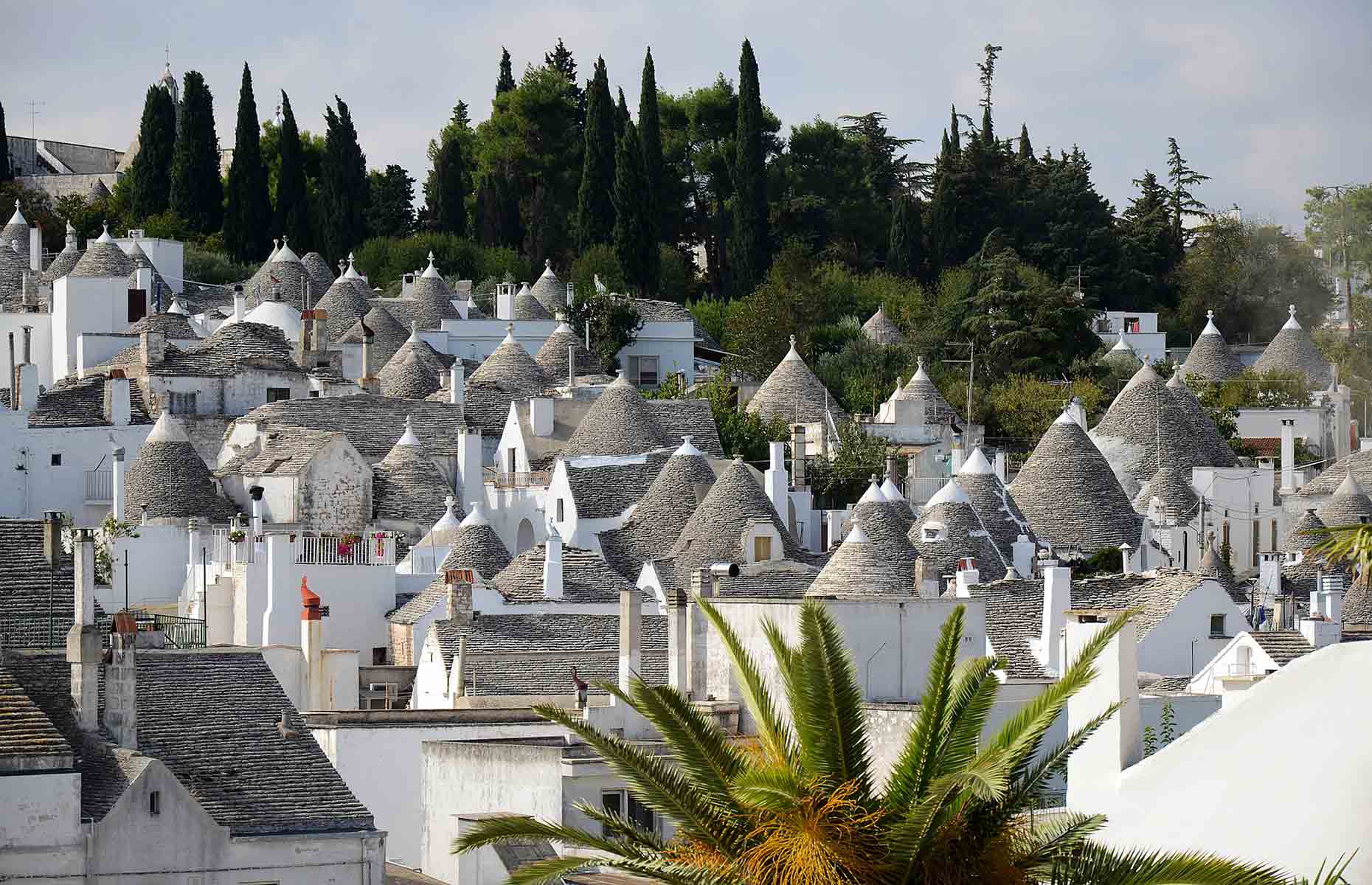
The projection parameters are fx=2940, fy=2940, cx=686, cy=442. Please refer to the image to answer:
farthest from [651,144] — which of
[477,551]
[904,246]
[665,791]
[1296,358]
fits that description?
[665,791]

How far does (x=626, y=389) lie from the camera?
190 ft

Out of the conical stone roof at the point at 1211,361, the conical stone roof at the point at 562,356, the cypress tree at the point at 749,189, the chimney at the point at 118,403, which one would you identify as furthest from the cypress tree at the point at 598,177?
the chimney at the point at 118,403

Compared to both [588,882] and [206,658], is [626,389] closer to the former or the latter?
[206,658]

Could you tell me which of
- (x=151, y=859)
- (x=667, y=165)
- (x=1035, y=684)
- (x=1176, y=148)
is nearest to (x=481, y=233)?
(x=667, y=165)

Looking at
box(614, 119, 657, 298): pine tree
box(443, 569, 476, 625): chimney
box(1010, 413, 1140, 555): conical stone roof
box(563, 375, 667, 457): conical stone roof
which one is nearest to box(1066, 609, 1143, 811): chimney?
box(443, 569, 476, 625): chimney

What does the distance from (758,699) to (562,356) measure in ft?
166

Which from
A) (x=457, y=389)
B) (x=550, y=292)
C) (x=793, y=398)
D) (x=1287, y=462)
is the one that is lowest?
(x=1287, y=462)

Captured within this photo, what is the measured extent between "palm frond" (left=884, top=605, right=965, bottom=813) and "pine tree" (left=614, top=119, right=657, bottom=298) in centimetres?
6446

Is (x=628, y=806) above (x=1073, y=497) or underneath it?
underneath

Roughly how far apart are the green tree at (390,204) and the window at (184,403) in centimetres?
2884

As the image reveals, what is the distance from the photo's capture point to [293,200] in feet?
273

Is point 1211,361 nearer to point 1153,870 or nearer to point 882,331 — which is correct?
point 882,331

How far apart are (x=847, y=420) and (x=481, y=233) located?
94.3 ft

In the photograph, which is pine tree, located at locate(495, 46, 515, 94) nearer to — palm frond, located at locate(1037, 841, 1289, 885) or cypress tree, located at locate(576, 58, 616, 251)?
cypress tree, located at locate(576, 58, 616, 251)
